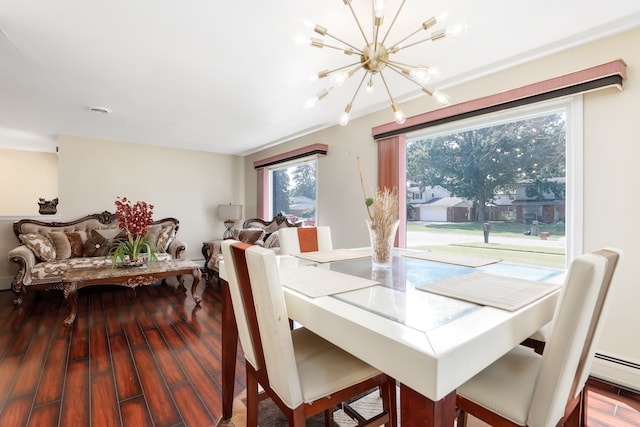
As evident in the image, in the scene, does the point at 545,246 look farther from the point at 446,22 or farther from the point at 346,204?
the point at 346,204

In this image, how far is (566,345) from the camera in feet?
2.69

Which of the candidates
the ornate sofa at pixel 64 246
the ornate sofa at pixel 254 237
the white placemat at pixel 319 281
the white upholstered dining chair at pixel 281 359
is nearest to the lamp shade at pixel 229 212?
the ornate sofa at pixel 254 237

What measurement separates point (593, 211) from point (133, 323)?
396 cm

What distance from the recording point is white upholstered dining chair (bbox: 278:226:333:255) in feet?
7.18

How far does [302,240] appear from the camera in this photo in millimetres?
2244

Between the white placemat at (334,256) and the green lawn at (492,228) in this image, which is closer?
the white placemat at (334,256)

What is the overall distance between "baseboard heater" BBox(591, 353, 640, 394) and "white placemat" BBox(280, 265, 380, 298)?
1.93 metres

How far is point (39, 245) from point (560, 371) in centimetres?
523

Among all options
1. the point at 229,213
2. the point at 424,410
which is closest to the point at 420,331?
the point at 424,410

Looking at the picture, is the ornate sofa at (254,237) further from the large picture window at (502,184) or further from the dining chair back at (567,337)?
the dining chair back at (567,337)

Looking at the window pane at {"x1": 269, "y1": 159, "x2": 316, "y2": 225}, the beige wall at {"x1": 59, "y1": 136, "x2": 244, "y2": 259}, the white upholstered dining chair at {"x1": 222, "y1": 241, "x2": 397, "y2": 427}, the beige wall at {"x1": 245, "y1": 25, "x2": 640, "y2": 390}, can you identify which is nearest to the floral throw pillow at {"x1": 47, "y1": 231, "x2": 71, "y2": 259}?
the beige wall at {"x1": 59, "y1": 136, "x2": 244, "y2": 259}

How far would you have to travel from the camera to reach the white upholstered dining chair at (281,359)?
96cm

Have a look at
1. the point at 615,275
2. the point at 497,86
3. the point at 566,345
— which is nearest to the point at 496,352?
the point at 566,345

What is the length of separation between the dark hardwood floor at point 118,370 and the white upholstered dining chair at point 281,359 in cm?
80
